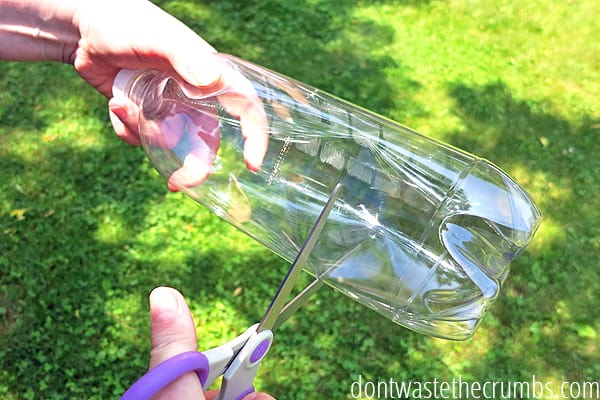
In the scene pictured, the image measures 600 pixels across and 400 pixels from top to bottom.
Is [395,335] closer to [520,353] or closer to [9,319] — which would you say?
[520,353]

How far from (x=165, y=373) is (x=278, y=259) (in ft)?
6.17

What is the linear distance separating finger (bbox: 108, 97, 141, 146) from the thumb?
0.78m

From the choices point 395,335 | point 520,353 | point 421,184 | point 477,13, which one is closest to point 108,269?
point 395,335

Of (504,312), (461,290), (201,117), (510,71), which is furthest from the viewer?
(510,71)

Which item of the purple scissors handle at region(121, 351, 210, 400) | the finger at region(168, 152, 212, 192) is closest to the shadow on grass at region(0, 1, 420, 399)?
the finger at region(168, 152, 212, 192)

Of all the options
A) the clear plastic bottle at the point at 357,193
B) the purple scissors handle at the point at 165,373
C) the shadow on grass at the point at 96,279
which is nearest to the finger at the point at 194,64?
the clear plastic bottle at the point at 357,193

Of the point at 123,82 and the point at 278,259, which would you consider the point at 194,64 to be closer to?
the point at 123,82

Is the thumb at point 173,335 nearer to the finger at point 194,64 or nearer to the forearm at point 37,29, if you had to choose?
the finger at point 194,64

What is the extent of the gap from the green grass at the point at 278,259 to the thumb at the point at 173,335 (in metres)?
1.44

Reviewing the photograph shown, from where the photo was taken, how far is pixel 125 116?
2014 millimetres

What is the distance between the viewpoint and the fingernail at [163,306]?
134 cm

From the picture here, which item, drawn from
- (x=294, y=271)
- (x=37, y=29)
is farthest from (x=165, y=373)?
(x=37, y=29)

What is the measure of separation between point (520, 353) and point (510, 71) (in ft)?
6.78

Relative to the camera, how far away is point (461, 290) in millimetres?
1738
